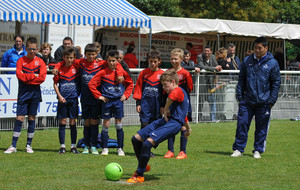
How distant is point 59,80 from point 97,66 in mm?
759

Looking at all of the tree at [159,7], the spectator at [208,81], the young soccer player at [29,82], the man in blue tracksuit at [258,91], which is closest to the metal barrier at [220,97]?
the spectator at [208,81]

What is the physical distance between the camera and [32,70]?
1078 cm

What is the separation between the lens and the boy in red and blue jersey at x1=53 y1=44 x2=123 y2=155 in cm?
1076

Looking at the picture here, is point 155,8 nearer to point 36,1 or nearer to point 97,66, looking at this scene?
point 36,1

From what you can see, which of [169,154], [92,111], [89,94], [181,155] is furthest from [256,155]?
[89,94]

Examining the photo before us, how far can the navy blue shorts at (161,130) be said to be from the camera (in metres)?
8.22

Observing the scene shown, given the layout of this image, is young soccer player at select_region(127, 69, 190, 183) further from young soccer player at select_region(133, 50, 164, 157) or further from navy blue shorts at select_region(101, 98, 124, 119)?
navy blue shorts at select_region(101, 98, 124, 119)

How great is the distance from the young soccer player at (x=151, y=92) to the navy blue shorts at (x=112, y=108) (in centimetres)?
40

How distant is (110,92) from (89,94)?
A: 0.42 meters

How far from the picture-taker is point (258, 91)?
10555 mm

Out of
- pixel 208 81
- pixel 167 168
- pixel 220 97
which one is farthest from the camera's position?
pixel 220 97

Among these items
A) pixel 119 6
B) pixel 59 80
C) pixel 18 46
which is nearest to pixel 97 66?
pixel 59 80

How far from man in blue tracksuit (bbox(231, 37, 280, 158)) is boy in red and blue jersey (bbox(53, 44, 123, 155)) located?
2.32 metres

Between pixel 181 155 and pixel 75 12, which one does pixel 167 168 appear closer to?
pixel 181 155
